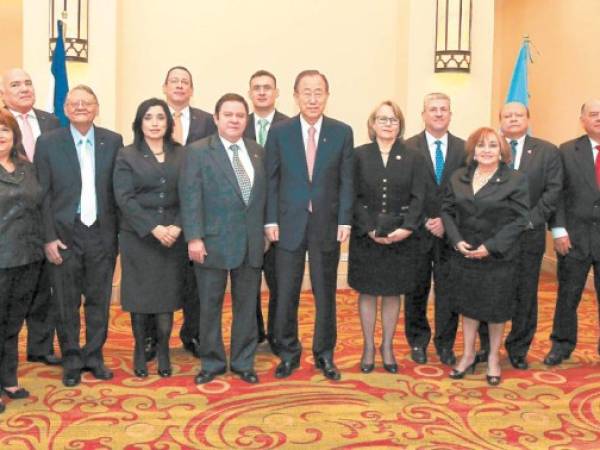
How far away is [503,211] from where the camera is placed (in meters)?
4.14

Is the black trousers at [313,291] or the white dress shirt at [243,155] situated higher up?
the white dress shirt at [243,155]

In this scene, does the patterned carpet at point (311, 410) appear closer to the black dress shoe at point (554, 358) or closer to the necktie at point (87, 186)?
the black dress shoe at point (554, 358)

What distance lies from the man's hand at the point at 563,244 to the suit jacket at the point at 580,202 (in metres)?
0.03

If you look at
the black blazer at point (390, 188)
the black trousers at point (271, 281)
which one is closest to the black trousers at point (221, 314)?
the black trousers at point (271, 281)

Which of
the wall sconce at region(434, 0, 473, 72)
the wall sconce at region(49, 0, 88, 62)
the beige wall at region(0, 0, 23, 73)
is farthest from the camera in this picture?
the beige wall at region(0, 0, 23, 73)

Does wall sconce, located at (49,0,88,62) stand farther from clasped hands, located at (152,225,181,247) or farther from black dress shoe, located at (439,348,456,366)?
black dress shoe, located at (439,348,456,366)

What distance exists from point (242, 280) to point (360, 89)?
3.32 m

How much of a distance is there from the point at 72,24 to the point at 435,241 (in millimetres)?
3478

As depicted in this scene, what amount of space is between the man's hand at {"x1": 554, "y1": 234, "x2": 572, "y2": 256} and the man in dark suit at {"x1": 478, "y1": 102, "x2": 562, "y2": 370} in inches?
5.7

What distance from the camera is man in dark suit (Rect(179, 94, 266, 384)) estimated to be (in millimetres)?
4012

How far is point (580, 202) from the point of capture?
4.56 m

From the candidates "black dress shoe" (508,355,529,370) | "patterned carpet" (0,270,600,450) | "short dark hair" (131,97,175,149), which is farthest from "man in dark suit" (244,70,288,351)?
"black dress shoe" (508,355,529,370)

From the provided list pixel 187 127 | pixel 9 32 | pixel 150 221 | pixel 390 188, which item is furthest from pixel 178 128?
pixel 9 32

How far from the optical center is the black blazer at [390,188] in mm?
4223
